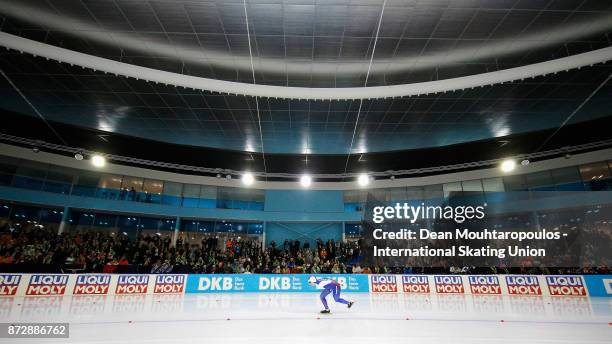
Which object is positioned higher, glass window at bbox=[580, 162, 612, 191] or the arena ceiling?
the arena ceiling

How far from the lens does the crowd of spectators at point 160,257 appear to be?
1350 cm

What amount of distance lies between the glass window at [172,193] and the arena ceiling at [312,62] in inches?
347

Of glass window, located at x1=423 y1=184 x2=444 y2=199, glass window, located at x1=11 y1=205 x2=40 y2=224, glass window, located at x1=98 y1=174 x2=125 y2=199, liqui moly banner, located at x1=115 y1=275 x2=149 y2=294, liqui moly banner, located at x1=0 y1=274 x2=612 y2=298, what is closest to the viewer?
liqui moly banner, located at x1=0 y1=274 x2=612 y2=298

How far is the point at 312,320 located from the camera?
7652mm

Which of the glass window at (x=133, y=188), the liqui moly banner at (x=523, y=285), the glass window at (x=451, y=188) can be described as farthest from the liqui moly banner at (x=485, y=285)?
the glass window at (x=133, y=188)

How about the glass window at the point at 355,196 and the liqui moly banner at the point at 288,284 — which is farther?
the glass window at the point at 355,196

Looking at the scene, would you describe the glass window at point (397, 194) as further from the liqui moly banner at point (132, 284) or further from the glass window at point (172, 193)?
the liqui moly banner at point (132, 284)

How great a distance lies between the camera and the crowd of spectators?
1350cm

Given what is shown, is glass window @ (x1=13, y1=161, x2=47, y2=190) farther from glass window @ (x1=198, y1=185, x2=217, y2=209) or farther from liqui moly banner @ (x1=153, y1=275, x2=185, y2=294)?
liqui moly banner @ (x1=153, y1=275, x2=185, y2=294)

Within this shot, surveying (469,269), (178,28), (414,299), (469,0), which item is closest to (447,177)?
(469,269)

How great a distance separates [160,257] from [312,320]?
11894mm

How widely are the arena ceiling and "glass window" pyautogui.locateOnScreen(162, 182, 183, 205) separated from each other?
881 centimetres

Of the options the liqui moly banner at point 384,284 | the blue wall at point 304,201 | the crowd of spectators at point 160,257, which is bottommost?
the liqui moly banner at point 384,284

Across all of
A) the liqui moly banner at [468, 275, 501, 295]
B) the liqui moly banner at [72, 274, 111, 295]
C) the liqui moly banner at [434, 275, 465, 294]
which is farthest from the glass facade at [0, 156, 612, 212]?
the liqui moly banner at [72, 274, 111, 295]
